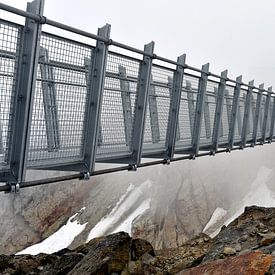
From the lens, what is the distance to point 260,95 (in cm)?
1347

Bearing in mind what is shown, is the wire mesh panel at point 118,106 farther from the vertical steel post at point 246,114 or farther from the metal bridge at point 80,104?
the vertical steel post at point 246,114

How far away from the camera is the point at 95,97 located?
18.1 ft

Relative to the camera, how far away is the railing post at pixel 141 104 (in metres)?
6.62

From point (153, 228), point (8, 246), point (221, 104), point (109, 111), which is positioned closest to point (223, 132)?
point (221, 104)

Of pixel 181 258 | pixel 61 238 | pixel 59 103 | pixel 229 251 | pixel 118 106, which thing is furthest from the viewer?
pixel 61 238

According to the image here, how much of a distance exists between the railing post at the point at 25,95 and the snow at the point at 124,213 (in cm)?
5065

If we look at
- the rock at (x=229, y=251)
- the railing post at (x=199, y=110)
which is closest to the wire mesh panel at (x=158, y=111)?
the railing post at (x=199, y=110)

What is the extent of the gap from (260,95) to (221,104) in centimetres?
424

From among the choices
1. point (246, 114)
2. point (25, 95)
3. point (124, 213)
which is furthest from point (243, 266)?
point (124, 213)

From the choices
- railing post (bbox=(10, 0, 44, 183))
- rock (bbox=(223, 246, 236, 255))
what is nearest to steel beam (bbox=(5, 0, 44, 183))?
railing post (bbox=(10, 0, 44, 183))

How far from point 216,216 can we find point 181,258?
4643 cm

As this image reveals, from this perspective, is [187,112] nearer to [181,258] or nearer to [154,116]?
[154,116]

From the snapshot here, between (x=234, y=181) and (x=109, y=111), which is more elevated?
(x=109, y=111)

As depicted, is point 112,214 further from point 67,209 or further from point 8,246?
point 8,246
